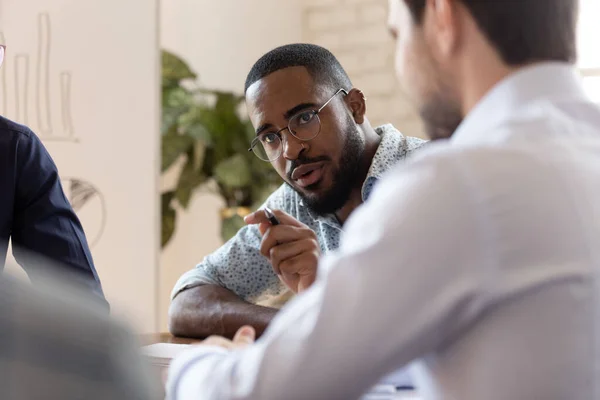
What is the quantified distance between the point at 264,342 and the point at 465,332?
17 cm

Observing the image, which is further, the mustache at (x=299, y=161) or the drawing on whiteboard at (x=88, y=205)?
the drawing on whiteboard at (x=88, y=205)

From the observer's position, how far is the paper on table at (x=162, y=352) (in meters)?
1.30

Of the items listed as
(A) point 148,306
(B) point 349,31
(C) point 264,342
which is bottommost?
(A) point 148,306

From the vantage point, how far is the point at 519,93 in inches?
31.1

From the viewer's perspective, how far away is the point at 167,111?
4.15 metres

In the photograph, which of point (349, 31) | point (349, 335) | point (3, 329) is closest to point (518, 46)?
point (349, 335)

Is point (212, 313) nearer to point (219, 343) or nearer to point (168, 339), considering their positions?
point (168, 339)

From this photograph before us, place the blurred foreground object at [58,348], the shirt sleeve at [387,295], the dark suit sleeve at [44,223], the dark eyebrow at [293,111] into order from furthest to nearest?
1. the dark eyebrow at [293,111]
2. the dark suit sleeve at [44,223]
3. the shirt sleeve at [387,295]
4. the blurred foreground object at [58,348]

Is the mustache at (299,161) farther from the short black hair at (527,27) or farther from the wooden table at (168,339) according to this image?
the short black hair at (527,27)

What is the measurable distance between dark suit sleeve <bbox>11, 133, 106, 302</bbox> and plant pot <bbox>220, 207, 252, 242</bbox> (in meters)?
2.41

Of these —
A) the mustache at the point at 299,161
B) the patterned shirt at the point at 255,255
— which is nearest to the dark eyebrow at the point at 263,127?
the mustache at the point at 299,161

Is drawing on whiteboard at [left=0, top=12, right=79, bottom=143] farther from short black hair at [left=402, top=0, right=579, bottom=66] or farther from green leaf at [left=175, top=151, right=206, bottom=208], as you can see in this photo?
short black hair at [left=402, top=0, right=579, bottom=66]

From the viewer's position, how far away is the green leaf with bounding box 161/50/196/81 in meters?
4.10

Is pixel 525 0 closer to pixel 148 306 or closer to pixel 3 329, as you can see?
pixel 3 329
